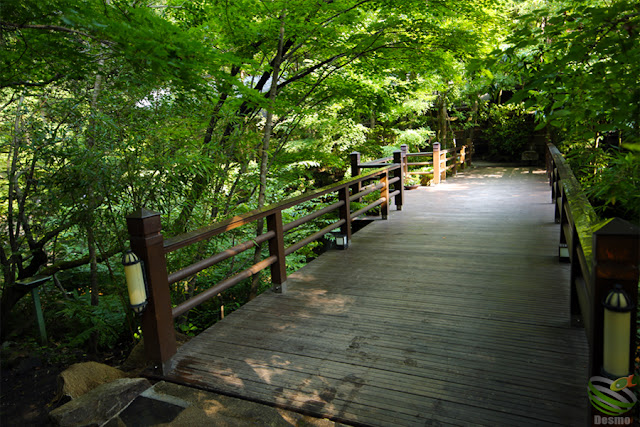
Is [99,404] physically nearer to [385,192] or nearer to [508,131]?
[385,192]

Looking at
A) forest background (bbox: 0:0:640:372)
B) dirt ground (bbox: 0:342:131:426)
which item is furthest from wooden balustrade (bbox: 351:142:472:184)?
dirt ground (bbox: 0:342:131:426)

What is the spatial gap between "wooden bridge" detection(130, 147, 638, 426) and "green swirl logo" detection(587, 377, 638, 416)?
0.26 feet

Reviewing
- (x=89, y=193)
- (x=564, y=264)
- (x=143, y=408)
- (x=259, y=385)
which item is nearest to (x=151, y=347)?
(x=143, y=408)

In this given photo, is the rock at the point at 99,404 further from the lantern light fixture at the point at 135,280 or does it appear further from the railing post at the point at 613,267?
the railing post at the point at 613,267

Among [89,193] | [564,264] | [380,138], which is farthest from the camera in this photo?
[380,138]

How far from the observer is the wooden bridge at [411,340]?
2064 millimetres

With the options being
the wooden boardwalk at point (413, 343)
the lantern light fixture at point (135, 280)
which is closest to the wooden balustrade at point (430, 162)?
the wooden boardwalk at point (413, 343)

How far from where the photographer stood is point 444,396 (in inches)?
83.7

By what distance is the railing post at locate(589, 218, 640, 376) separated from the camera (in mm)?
1551

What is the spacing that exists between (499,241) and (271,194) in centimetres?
362

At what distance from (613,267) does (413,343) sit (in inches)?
54.7

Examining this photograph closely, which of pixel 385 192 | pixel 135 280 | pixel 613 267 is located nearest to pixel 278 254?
pixel 135 280

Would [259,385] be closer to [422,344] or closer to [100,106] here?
[422,344]

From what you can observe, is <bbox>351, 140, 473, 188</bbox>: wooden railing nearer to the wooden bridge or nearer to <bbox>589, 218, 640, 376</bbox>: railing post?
the wooden bridge
